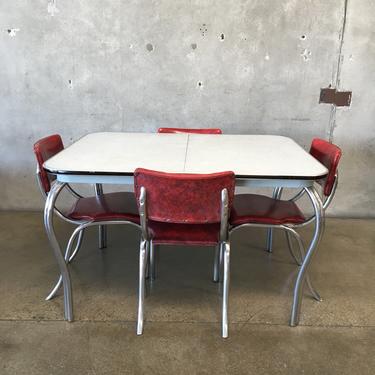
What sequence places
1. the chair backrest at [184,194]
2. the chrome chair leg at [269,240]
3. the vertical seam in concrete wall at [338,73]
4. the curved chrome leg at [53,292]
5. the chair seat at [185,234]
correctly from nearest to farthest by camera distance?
the chair backrest at [184,194] → the chair seat at [185,234] → the curved chrome leg at [53,292] → the chrome chair leg at [269,240] → the vertical seam in concrete wall at [338,73]

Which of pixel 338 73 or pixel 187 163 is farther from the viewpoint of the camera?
pixel 338 73

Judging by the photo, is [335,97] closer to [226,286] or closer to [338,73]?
[338,73]

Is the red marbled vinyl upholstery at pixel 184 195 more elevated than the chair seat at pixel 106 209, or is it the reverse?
the red marbled vinyl upholstery at pixel 184 195

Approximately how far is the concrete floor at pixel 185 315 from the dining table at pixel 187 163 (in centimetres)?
18

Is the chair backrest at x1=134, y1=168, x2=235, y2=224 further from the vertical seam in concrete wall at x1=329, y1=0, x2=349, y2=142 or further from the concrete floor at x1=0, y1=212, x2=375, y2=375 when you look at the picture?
the vertical seam in concrete wall at x1=329, y1=0, x2=349, y2=142

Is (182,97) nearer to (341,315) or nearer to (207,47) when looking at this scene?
(207,47)

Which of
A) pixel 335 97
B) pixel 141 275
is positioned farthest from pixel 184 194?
pixel 335 97

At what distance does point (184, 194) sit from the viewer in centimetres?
164

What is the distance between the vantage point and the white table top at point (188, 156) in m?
1.73

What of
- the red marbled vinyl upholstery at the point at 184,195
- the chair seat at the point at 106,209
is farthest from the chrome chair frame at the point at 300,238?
the chair seat at the point at 106,209

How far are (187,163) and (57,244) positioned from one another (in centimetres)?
72

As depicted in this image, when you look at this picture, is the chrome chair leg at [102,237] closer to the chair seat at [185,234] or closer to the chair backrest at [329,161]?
the chair seat at [185,234]

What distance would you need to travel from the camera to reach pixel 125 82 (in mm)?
3033

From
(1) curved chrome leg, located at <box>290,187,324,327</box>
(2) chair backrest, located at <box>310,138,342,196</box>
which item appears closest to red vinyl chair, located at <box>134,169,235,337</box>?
(1) curved chrome leg, located at <box>290,187,324,327</box>
